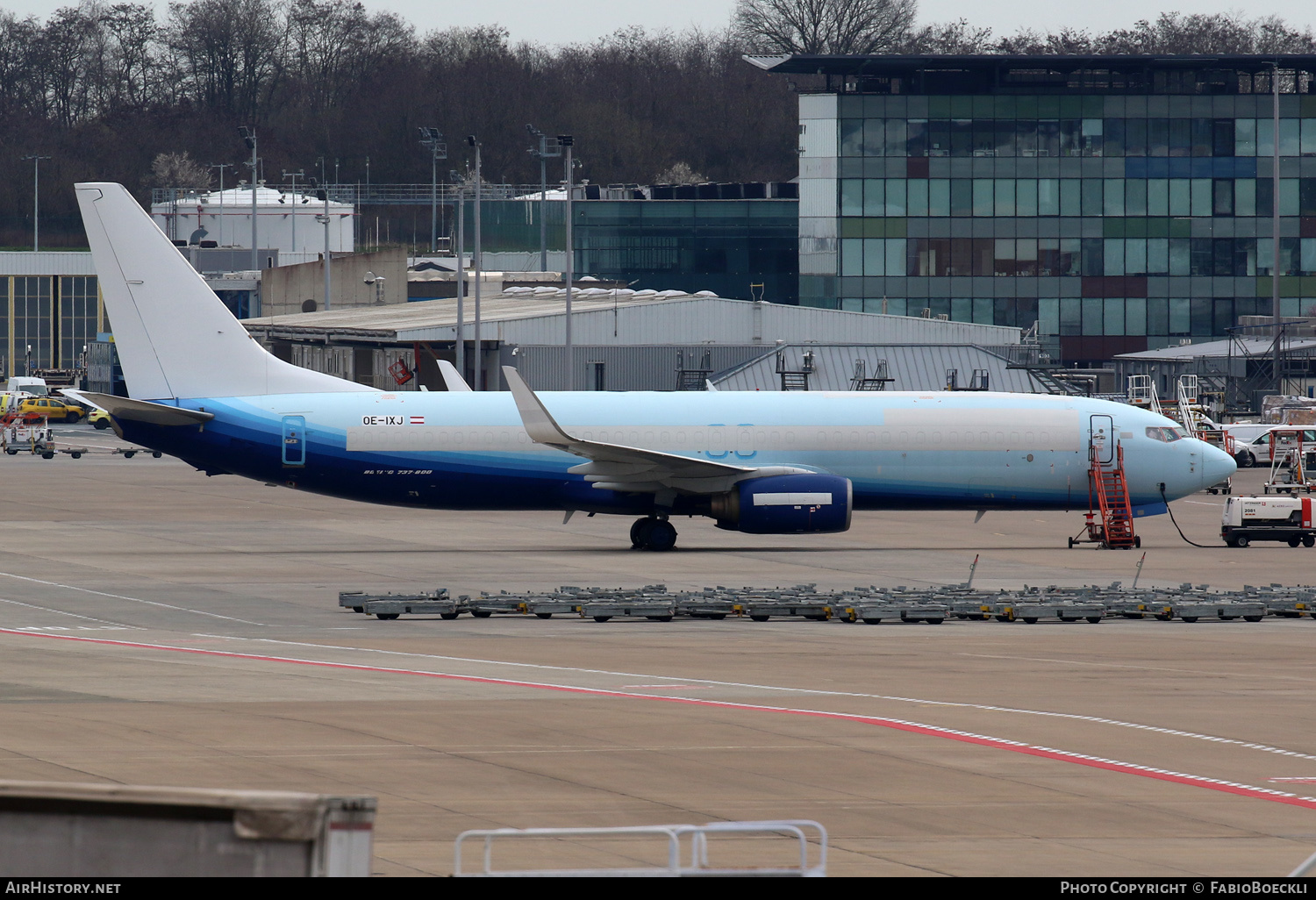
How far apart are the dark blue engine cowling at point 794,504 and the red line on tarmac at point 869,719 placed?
1790 centimetres

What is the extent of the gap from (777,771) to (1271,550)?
31004mm

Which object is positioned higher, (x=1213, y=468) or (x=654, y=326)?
(x=654, y=326)

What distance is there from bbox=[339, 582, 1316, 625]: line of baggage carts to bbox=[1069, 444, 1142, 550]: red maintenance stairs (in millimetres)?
11178

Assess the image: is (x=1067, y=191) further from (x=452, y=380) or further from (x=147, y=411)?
(x=147, y=411)

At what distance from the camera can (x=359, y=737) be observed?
19.1 metres

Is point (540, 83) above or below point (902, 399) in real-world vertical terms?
above

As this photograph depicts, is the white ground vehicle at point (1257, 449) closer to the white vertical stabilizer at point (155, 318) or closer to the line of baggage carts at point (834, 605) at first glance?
the line of baggage carts at point (834, 605)

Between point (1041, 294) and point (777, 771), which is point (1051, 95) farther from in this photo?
point (777, 771)

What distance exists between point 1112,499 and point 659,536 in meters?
11.9

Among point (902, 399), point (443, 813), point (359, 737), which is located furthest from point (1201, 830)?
point (902, 399)

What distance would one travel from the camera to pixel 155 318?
1716 inches

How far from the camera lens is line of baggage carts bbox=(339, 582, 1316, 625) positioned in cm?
3144

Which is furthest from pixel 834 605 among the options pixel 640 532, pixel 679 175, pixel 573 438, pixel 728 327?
pixel 679 175

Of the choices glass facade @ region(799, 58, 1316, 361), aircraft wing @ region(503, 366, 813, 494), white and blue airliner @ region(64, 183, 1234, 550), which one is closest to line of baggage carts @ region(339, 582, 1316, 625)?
aircraft wing @ region(503, 366, 813, 494)
